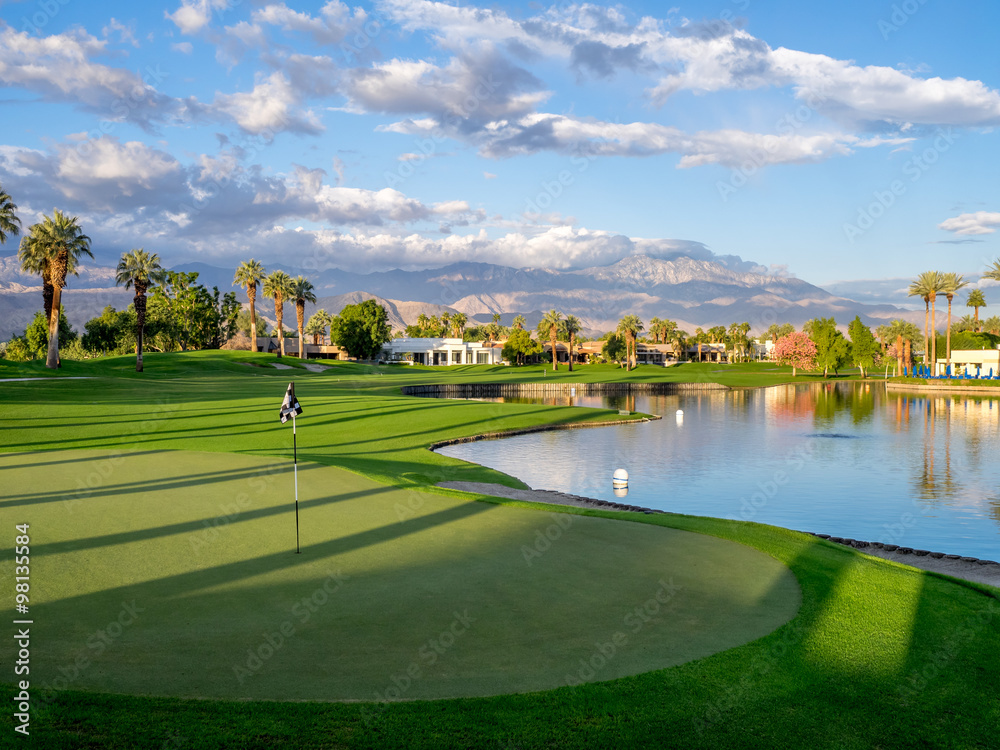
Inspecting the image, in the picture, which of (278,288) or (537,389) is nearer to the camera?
(537,389)

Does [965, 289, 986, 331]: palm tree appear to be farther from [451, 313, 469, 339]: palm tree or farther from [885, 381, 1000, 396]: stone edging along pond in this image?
[451, 313, 469, 339]: palm tree

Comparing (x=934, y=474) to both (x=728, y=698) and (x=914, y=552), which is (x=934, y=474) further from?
(x=728, y=698)

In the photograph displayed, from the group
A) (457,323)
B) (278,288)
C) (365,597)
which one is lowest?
(365,597)

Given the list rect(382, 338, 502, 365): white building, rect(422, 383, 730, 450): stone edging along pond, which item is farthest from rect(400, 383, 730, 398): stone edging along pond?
rect(382, 338, 502, 365): white building

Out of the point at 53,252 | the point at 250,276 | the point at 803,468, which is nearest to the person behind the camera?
the point at 803,468

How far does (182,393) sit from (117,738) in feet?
152

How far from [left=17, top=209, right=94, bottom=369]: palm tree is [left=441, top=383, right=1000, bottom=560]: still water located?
4727 centimetres

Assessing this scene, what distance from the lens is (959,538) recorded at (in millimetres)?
18453

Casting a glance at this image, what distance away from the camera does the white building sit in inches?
5974

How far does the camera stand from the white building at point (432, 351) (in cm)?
15175

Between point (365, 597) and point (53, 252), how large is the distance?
65411mm

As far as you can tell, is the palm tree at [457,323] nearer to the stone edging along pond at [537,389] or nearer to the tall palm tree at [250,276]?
the tall palm tree at [250,276]

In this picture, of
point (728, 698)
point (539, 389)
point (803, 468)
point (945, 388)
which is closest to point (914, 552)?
point (728, 698)

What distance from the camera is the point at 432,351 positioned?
15188cm
